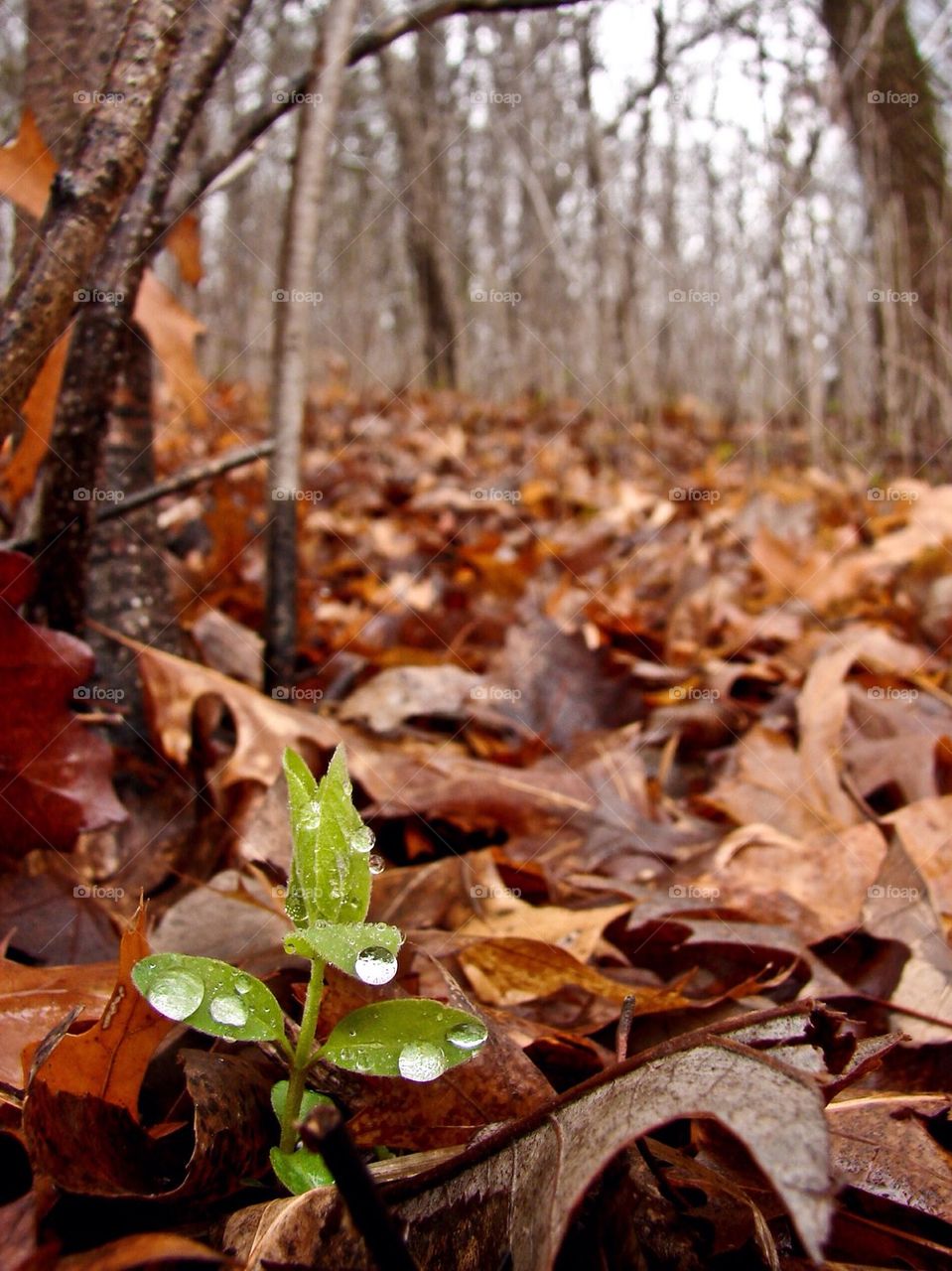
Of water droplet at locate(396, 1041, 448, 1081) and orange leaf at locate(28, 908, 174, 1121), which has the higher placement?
orange leaf at locate(28, 908, 174, 1121)

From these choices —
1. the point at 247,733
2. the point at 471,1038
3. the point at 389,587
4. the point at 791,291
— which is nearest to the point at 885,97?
the point at 791,291

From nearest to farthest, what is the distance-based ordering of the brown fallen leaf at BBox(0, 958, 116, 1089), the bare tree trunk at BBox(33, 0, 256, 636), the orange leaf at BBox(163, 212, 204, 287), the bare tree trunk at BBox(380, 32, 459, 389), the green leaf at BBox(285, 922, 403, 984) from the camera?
1. the green leaf at BBox(285, 922, 403, 984)
2. the brown fallen leaf at BBox(0, 958, 116, 1089)
3. the bare tree trunk at BBox(33, 0, 256, 636)
4. the orange leaf at BBox(163, 212, 204, 287)
5. the bare tree trunk at BBox(380, 32, 459, 389)

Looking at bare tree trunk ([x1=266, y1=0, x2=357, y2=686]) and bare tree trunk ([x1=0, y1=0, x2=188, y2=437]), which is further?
bare tree trunk ([x1=266, y1=0, x2=357, y2=686])

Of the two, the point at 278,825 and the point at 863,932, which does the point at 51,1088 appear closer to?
the point at 278,825

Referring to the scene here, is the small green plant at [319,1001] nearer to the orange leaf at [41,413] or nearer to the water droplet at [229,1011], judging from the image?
the water droplet at [229,1011]

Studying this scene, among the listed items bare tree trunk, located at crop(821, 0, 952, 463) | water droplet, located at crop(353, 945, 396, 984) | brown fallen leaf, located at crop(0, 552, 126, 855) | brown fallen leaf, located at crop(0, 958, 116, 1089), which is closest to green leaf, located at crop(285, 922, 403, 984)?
water droplet, located at crop(353, 945, 396, 984)

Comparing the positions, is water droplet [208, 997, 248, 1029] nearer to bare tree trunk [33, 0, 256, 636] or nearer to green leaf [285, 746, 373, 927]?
green leaf [285, 746, 373, 927]
